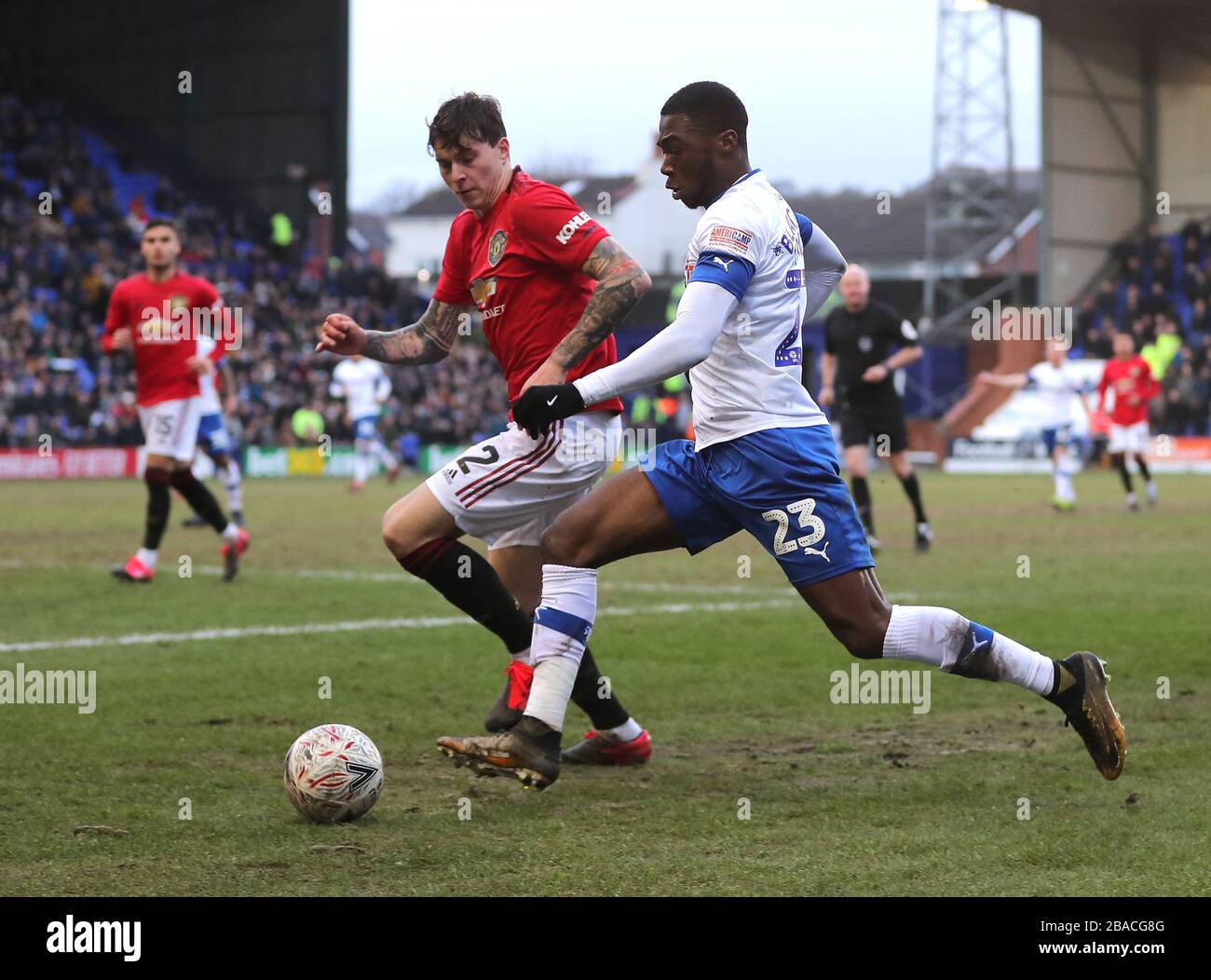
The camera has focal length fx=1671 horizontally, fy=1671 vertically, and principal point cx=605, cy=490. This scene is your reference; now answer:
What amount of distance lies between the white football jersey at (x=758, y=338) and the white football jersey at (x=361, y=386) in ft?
74.0

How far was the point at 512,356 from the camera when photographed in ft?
20.1

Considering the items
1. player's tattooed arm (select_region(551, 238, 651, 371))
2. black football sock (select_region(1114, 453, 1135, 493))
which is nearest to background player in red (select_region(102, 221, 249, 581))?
player's tattooed arm (select_region(551, 238, 651, 371))

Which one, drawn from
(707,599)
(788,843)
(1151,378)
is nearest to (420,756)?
(788,843)

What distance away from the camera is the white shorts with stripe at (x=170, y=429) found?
12.2 m

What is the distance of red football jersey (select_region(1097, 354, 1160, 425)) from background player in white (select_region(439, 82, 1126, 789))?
1785 centimetres

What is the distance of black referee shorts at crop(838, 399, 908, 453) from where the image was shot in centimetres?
1541

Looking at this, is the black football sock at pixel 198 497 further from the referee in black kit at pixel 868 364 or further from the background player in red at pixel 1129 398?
the background player in red at pixel 1129 398

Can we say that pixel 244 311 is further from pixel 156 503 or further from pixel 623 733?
pixel 623 733

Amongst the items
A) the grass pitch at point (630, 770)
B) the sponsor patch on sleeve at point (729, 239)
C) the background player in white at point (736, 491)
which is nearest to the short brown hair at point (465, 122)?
Answer: the background player in white at point (736, 491)

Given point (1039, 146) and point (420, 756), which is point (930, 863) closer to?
point (420, 756)

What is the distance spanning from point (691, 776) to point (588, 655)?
26.7 inches
